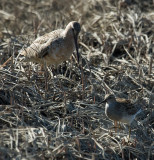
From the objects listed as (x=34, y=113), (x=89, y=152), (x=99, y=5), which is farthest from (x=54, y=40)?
(x=99, y=5)

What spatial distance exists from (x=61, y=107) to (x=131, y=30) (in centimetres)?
332

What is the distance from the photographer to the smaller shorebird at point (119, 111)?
6.53m

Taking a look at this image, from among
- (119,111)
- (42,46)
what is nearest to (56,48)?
(42,46)

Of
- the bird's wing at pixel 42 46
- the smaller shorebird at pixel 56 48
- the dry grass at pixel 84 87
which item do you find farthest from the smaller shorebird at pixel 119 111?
the bird's wing at pixel 42 46

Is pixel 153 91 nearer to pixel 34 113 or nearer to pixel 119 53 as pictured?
pixel 119 53

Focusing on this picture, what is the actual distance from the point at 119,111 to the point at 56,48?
1.94m

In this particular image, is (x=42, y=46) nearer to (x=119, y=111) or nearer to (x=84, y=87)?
(x=84, y=87)

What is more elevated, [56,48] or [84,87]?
[56,48]

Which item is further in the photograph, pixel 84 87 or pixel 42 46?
pixel 42 46

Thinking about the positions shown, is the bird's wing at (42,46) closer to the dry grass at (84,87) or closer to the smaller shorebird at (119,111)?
the dry grass at (84,87)

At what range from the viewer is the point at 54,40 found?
25.6 feet

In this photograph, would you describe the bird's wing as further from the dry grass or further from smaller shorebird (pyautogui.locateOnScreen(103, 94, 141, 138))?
smaller shorebird (pyautogui.locateOnScreen(103, 94, 141, 138))

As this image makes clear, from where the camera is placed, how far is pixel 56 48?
777cm

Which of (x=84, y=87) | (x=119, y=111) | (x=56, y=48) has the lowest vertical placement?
(x=119, y=111)
